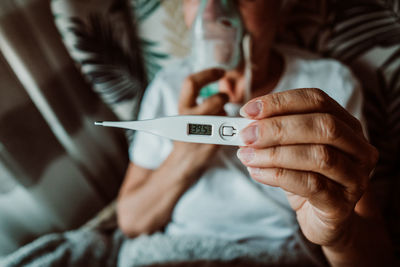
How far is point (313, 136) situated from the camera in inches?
15.1

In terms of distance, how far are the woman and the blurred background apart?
0.40 feet

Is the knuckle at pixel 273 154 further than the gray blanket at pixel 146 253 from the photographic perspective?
Result: No

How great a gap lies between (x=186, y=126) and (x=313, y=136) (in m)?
0.19

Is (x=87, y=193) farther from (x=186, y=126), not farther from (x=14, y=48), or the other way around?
(x=186, y=126)

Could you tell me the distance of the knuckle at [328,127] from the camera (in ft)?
1.24

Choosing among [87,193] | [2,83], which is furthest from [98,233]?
[2,83]

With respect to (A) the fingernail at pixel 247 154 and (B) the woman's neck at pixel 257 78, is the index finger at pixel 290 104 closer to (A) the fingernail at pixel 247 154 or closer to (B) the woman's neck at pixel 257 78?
(A) the fingernail at pixel 247 154

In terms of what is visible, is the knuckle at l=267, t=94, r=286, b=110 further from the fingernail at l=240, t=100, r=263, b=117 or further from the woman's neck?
the woman's neck

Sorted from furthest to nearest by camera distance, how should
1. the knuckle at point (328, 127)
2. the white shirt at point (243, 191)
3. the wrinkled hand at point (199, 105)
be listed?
1. the white shirt at point (243, 191)
2. the wrinkled hand at point (199, 105)
3. the knuckle at point (328, 127)

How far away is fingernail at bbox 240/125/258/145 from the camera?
15.5 inches

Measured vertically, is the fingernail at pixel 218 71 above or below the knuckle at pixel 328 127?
below

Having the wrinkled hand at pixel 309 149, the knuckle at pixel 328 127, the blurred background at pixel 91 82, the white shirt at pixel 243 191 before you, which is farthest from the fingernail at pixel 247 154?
the blurred background at pixel 91 82

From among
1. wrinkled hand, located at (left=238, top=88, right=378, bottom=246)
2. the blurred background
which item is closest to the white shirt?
the blurred background

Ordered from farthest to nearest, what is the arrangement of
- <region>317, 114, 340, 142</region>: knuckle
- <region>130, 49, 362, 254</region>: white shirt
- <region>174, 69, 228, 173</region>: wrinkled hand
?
<region>130, 49, 362, 254</region>: white shirt → <region>174, 69, 228, 173</region>: wrinkled hand → <region>317, 114, 340, 142</region>: knuckle
